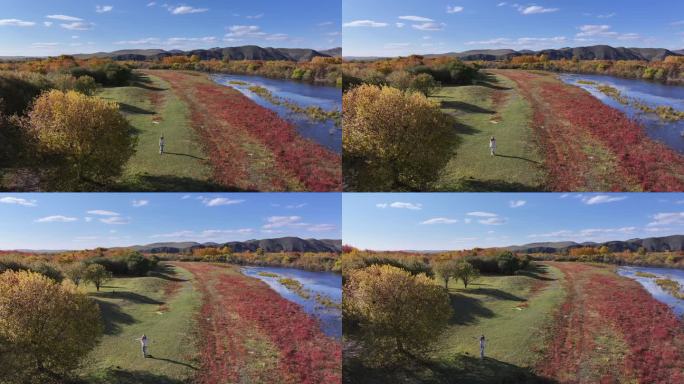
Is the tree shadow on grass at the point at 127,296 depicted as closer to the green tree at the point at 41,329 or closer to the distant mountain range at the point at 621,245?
the green tree at the point at 41,329

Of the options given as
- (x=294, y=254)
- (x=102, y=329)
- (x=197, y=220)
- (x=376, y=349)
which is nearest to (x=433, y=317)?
(x=376, y=349)

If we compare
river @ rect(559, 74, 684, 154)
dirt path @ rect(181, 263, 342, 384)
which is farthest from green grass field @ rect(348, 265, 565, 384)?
river @ rect(559, 74, 684, 154)

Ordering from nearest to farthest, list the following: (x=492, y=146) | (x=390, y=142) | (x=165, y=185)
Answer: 1. (x=165, y=185)
2. (x=390, y=142)
3. (x=492, y=146)

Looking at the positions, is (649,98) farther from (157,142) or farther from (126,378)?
(126,378)

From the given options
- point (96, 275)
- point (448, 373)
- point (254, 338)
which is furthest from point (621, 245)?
point (96, 275)

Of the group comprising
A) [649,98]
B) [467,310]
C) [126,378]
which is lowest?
[126,378]

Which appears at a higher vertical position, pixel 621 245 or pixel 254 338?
pixel 621 245
